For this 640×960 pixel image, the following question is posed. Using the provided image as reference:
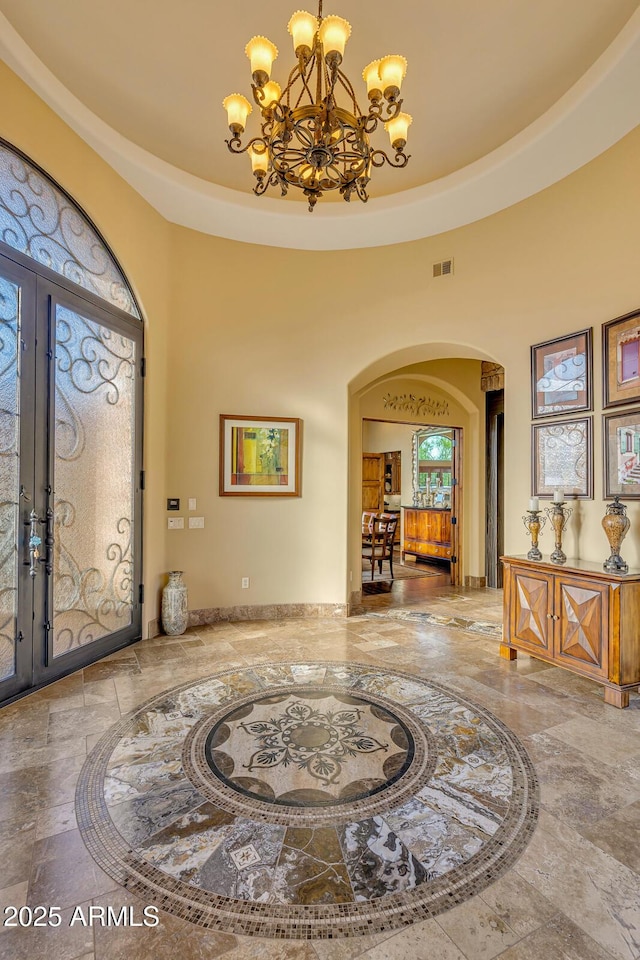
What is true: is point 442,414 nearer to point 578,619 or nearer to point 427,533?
point 427,533

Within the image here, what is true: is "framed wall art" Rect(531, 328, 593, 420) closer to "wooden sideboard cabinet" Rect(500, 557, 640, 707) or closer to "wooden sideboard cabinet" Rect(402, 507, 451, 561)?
"wooden sideboard cabinet" Rect(500, 557, 640, 707)

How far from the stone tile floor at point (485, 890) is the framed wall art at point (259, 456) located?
1.69m

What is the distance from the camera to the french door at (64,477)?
3.09 m

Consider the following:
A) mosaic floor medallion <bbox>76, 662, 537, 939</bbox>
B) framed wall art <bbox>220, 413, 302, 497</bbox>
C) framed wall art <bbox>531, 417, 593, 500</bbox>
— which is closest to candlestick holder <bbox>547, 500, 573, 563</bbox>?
framed wall art <bbox>531, 417, 593, 500</bbox>

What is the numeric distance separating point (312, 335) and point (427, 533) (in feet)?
17.7

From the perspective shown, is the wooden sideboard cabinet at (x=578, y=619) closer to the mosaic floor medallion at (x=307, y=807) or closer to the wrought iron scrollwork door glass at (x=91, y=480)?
the mosaic floor medallion at (x=307, y=807)

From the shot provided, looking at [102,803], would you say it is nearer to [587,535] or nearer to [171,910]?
[171,910]

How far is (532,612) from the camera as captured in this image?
3.64 meters

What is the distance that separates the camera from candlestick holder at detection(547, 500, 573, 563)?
3.60m

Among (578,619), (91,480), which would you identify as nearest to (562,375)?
(578,619)

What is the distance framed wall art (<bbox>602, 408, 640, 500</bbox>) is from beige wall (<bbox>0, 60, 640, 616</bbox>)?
0.10 m

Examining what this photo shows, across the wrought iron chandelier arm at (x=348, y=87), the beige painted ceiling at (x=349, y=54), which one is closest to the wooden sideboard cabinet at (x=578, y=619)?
the wrought iron chandelier arm at (x=348, y=87)

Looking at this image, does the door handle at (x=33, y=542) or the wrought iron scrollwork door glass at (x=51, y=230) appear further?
the door handle at (x=33, y=542)

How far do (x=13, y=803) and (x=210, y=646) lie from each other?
2150 millimetres
